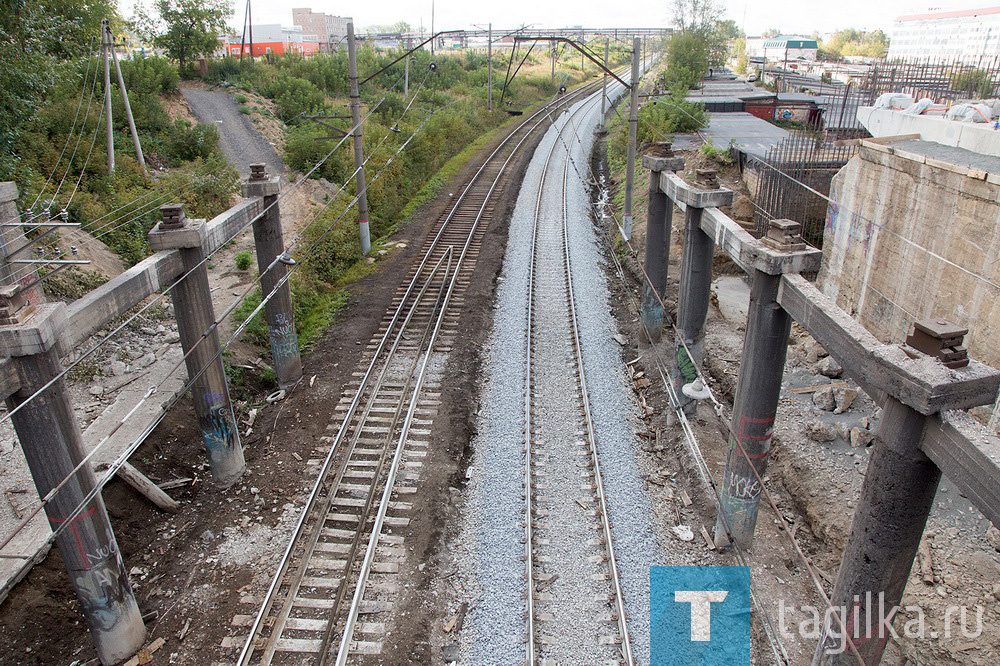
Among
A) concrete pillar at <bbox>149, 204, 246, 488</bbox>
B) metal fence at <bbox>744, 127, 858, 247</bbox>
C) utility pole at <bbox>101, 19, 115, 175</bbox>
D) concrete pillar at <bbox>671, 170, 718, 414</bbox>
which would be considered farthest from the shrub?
metal fence at <bbox>744, 127, 858, 247</bbox>

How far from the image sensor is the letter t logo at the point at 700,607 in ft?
28.1

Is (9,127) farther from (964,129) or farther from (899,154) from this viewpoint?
(964,129)

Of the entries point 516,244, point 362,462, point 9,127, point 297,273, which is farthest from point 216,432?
point 516,244

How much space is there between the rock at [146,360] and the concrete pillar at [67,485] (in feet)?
21.6

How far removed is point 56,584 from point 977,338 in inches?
629

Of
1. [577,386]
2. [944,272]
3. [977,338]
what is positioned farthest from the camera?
[577,386]

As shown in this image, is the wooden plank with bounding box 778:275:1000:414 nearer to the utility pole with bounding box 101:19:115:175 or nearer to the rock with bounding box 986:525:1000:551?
the rock with bounding box 986:525:1000:551

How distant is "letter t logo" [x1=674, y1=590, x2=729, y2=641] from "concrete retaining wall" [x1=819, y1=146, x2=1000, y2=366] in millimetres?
7178

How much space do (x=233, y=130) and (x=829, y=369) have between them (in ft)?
101

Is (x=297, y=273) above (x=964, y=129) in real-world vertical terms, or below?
below

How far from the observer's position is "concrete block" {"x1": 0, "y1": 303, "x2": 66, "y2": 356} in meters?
6.68

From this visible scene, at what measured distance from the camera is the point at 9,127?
15.9m

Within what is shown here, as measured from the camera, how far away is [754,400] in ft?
30.0

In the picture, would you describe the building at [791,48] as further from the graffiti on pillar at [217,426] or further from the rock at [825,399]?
the graffiti on pillar at [217,426]
